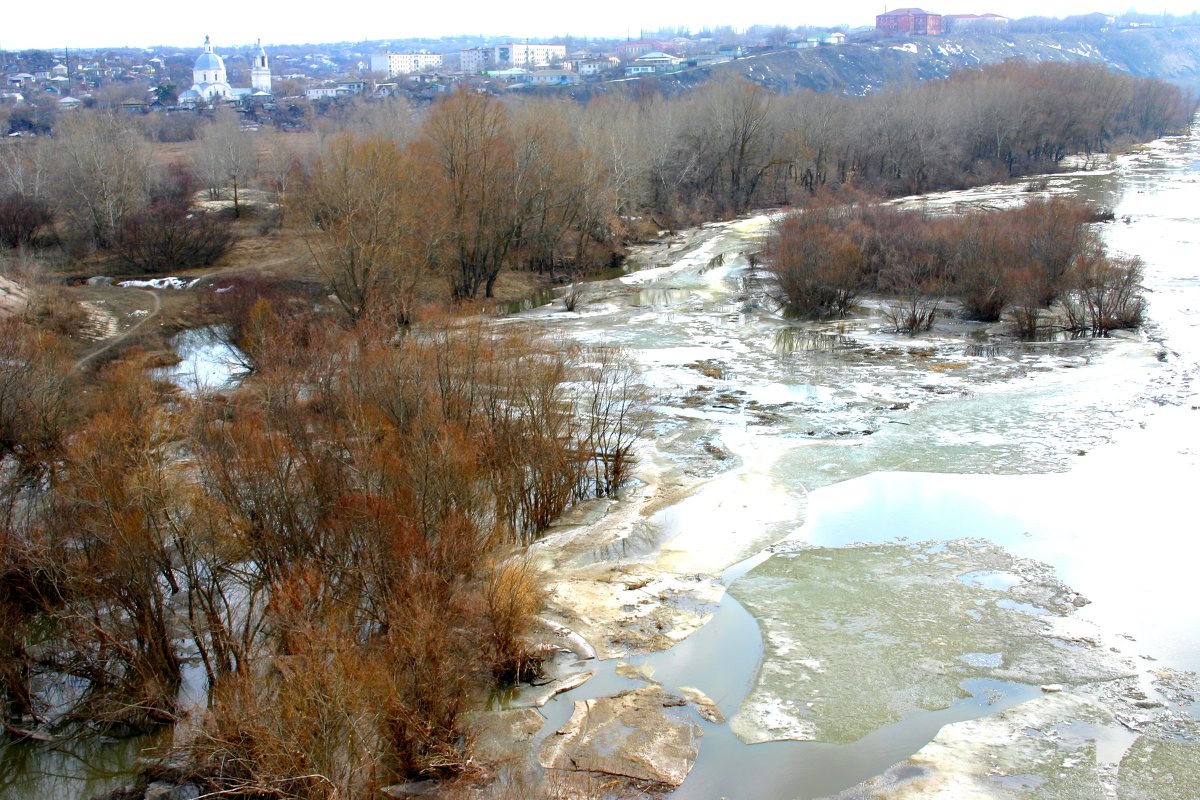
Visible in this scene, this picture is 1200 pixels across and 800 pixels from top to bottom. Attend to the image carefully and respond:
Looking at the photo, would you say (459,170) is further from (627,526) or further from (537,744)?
(537,744)

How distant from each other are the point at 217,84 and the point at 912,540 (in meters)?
145

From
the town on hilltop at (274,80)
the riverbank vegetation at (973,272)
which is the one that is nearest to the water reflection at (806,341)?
the riverbank vegetation at (973,272)

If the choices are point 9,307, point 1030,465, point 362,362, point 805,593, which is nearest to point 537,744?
point 805,593

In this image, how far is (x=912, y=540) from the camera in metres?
16.2

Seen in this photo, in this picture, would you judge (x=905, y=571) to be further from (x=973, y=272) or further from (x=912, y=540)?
(x=973, y=272)

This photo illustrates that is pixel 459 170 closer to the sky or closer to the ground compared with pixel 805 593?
closer to the sky

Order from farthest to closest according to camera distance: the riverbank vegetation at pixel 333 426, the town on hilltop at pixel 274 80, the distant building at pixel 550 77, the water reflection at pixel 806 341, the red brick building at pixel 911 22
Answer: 1. the red brick building at pixel 911 22
2. the distant building at pixel 550 77
3. the town on hilltop at pixel 274 80
4. the water reflection at pixel 806 341
5. the riverbank vegetation at pixel 333 426

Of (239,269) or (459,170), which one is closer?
(459,170)

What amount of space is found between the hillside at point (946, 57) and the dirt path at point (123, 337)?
281ft

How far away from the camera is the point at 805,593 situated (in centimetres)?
1455

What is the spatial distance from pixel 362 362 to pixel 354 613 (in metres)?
5.66

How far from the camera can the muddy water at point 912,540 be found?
1147 centimetres

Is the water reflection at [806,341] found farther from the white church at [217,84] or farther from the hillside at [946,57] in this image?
the white church at [217,84]

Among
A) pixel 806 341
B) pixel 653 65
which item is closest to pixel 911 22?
pixel 653 65
